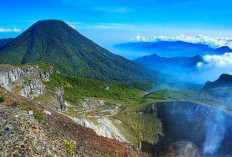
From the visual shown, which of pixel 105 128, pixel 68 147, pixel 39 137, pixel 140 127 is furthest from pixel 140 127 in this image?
pixel 39 137

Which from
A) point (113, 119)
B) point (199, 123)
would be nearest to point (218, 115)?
point (199, 123)

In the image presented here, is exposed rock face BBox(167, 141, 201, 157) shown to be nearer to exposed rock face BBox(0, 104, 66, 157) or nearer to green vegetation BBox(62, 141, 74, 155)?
green vegetation BBox(62, 141, 74, 155)

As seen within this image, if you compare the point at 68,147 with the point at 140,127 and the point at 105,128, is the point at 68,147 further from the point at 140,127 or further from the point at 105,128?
the point at 140,127

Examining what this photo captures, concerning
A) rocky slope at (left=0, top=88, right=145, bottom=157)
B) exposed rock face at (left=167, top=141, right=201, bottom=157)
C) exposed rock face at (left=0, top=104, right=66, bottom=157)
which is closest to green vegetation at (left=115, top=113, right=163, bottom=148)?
exposed rock face at (left=167, top=141, right=201, bottom=157)

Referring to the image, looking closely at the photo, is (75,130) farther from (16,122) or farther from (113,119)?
(113,119)

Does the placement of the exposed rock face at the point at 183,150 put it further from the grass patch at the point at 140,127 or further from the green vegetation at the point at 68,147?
the green vegetation at the point at 68,147

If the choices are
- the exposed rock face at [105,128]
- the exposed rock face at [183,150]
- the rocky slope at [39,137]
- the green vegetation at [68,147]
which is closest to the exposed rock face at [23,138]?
the rocky slope at [39,137]

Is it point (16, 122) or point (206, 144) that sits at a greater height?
point (16, 122)

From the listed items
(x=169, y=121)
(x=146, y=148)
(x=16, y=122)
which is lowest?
(x=146, y=148)
